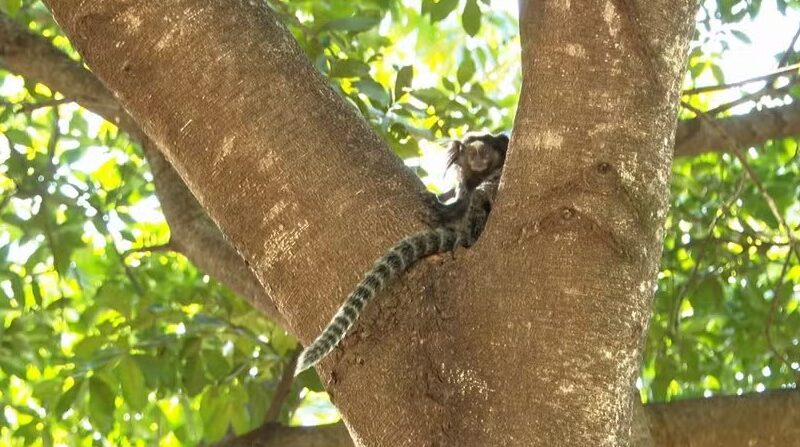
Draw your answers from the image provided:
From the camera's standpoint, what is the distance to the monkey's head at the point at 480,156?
336 centimetres

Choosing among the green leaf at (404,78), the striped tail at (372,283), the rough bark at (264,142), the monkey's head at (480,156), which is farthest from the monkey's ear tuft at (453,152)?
the striped tail at (372,283)

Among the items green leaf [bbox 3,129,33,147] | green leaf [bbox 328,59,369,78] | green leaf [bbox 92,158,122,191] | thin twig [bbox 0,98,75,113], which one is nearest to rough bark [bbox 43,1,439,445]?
green leaf [bbox 328,59,369,78]

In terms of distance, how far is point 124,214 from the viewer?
3836 mm

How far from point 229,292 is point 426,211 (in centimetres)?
180

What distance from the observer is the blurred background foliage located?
313cm

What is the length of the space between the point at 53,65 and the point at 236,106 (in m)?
1.71

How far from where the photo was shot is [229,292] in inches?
139

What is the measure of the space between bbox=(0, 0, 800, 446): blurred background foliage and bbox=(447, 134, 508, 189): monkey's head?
12 cm

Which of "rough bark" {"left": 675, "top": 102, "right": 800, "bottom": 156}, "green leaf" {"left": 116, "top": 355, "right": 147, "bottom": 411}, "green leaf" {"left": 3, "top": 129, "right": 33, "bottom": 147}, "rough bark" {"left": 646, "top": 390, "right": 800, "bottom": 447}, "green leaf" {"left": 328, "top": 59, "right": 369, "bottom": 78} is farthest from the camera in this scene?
"green leaf" {"left": 3, "top": 129, "right": 33, "bottom": 147}

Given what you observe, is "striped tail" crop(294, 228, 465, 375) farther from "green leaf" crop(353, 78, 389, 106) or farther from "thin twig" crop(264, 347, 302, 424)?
"thin twig" crop(264, 347, 302, 424)

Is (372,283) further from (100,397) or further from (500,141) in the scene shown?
(500,141)

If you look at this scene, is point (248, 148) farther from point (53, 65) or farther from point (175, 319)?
point (53, 65)

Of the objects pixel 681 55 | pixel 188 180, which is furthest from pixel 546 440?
pixel 188 180

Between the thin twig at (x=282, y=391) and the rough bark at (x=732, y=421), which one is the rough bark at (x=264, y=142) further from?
the thin twig at (x=282, y=391)
